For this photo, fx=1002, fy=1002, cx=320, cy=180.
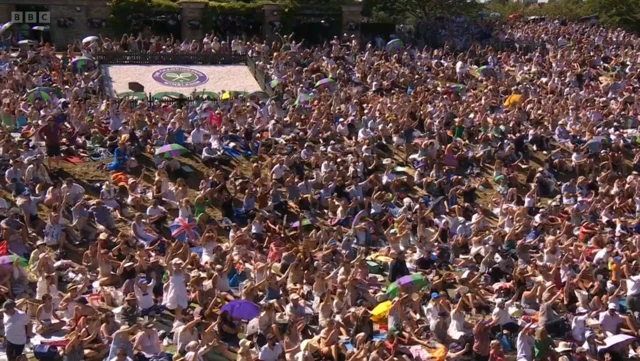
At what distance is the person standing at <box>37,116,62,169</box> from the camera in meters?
21.4

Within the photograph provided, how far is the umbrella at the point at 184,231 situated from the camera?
18000 millimetres

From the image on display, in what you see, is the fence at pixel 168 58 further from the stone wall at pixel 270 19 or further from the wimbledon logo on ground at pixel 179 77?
the stone wall at pixel 270 19

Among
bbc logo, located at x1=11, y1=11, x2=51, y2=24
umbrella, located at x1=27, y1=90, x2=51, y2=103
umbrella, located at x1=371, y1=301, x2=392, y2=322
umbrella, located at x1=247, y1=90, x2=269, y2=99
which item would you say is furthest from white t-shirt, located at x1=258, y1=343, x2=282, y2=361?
bbc logo, located at x1=11, y1=11, x2=51, y2=24

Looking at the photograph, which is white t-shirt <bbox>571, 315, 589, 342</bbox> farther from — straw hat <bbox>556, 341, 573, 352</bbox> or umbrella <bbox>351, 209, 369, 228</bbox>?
umbrella <bbox>351, 209, 369, 228</bbox>

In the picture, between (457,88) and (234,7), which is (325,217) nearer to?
(457,88)

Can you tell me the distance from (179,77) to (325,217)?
44.1ft

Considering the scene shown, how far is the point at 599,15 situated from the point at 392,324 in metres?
45.1

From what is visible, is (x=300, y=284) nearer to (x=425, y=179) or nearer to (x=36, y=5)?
(x=425, y=179)

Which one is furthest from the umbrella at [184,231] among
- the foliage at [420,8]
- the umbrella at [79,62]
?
the foliage at [420,8]

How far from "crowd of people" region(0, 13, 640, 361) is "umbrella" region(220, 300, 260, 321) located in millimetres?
29

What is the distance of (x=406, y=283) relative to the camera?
51.8ft

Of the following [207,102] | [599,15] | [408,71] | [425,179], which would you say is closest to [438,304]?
[425,179]

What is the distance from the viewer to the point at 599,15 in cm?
5575

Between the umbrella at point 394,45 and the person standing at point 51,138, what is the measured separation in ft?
58.8
